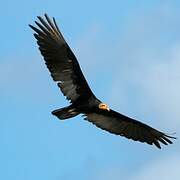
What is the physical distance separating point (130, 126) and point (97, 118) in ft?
4.14

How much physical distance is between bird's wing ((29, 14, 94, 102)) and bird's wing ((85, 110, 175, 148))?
1.46 m

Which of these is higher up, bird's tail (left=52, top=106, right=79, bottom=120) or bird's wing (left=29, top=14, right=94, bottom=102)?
bird's wing (left=29, top=14, right=94, bottom=102)

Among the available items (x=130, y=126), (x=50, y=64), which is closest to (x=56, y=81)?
(x=50, y=64)

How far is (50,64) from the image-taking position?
42438mm

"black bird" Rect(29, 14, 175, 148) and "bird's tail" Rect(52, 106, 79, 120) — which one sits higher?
"black bird" Rect(29, 14, 175, 148)

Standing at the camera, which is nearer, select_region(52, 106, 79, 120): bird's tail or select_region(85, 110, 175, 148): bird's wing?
select_region(52, 106, 79, 120): bird's tail

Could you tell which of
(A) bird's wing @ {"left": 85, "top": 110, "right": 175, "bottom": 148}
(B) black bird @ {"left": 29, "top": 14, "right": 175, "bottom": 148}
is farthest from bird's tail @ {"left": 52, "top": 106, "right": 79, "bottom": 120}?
(A) bird's wing @ {"left": 85, "top": 110, "right": 175, "bottom": 148}

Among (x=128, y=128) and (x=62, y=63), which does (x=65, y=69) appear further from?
(x=128, y=128)

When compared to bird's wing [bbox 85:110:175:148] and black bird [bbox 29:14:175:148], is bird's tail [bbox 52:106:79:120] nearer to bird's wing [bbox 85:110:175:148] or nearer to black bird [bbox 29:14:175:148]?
black bird [bbox 29:14:175:148]

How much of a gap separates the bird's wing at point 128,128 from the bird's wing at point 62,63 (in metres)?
1.46

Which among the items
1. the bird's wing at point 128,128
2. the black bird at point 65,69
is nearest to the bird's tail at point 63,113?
the black bird at point 65,69

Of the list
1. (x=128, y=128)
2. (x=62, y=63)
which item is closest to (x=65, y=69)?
(x=62, y=63)

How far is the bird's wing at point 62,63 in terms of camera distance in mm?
42438

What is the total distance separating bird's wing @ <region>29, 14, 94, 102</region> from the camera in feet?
139
